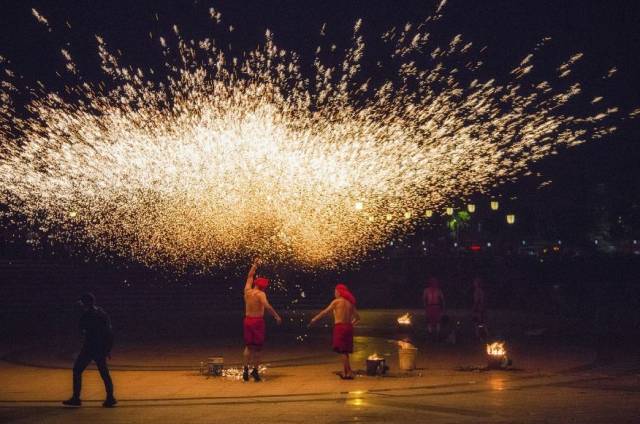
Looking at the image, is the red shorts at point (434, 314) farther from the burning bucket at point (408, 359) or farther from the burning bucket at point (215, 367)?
the burning bucket at point (215, 367)

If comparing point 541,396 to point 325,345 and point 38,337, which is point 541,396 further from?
point 38,337

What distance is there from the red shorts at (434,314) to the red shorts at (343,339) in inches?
334

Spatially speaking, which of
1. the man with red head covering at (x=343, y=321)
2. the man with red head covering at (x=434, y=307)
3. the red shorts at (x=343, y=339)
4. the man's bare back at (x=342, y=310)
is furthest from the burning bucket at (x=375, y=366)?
the man with red head covering at (x=434, y=307)

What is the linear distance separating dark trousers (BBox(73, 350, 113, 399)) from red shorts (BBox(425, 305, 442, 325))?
40.5 feet

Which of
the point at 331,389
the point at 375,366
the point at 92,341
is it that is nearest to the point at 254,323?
the point at 331,389

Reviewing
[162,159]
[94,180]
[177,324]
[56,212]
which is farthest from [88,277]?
[56,212]

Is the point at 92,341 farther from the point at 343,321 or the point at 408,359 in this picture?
the point at 408,359

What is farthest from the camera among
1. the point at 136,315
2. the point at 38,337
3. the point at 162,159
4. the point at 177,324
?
the point at 136,315

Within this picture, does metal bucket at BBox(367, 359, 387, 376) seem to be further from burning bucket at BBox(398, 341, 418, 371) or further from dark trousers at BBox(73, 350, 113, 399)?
dark trousers at BBox(73, 350, 113, 399)

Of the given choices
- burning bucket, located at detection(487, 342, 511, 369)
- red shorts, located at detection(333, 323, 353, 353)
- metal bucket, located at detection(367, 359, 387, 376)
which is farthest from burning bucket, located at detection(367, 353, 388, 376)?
burning bucket, located at detection(487, 342, 511, 369)

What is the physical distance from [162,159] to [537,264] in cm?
2717

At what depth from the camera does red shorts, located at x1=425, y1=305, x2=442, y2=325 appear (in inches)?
936

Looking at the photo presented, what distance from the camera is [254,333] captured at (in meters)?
15.2

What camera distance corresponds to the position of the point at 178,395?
44.1 ft
